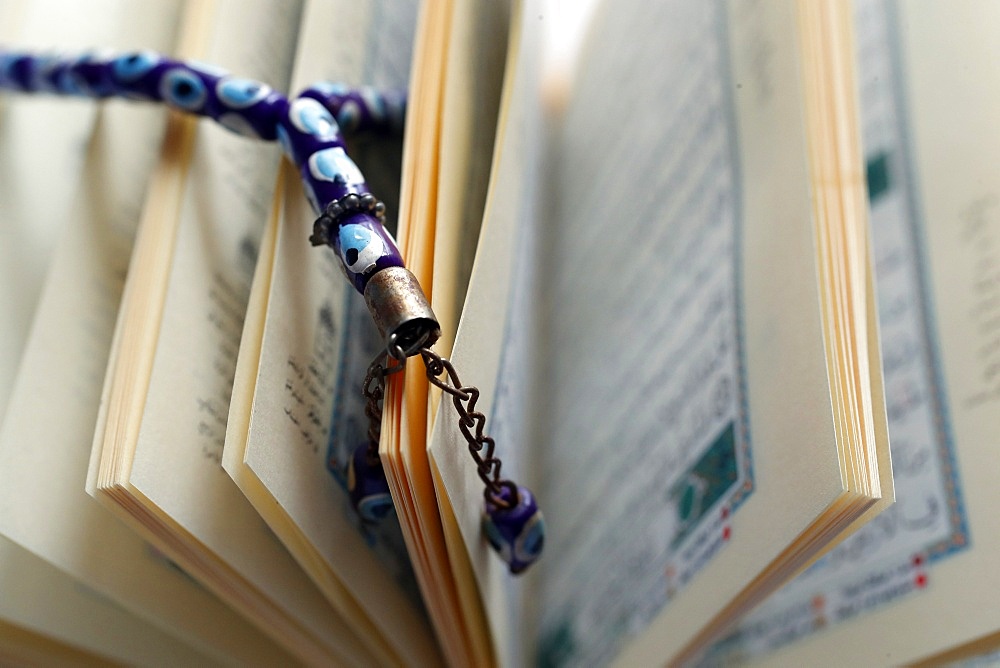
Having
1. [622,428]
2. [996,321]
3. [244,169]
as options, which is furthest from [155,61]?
[996,321]

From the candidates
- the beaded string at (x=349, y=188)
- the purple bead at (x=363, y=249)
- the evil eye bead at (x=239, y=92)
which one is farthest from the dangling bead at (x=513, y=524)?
the evil eye bead at (x=239, y=92)

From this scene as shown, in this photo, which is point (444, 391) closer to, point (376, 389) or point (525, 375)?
point (376, 389)

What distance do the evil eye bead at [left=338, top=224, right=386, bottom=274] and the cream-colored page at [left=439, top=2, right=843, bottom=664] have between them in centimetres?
9

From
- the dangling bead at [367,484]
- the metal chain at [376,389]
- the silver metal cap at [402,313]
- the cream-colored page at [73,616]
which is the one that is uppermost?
the silver metal cap at [402,313]

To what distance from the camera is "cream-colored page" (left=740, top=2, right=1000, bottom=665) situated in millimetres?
379

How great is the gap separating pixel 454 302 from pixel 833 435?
150 millimetres

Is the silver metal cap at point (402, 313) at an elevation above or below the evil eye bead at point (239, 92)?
below

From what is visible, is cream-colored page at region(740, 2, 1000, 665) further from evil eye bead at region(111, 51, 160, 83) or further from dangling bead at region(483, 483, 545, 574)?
evil eye bead at region(111, 51, 160, 83)

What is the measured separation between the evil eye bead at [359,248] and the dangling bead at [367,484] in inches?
3.1

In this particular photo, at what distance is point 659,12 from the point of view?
1.89 feet

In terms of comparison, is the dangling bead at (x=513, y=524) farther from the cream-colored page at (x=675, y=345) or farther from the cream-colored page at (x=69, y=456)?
the cream-colored page at (x=69, y=456)

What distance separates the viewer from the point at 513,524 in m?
0.37

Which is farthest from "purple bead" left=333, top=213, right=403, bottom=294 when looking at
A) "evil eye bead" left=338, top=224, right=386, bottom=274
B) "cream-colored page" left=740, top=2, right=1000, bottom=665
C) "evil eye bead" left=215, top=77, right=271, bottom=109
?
"cream-colored page" left=740, top=2, right=1000, bottom=665

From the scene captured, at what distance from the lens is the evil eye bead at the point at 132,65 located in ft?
1.44
